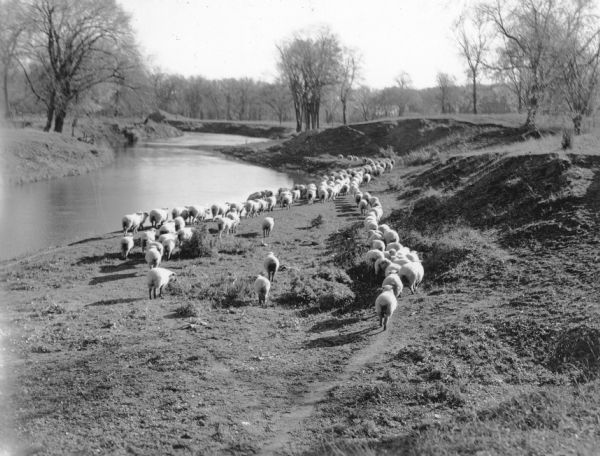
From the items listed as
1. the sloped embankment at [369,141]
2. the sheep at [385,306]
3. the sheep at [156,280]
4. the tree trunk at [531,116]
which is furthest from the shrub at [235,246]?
the sloped embankment at [369,141]

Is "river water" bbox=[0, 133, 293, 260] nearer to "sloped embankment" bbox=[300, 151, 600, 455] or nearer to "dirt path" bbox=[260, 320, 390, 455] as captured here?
"dirt path" bbox=[260, 320, 390, 455]

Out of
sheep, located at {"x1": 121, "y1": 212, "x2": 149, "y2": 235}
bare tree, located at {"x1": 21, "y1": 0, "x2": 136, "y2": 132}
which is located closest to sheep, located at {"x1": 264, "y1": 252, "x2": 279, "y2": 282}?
sheep, located at {"x1": 121, "y1": 212, "x2": 149, "y2": 235}

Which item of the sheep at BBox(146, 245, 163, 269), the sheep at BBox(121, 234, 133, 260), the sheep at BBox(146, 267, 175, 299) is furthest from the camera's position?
the sheep at BBox(121, 234, 133, 260)

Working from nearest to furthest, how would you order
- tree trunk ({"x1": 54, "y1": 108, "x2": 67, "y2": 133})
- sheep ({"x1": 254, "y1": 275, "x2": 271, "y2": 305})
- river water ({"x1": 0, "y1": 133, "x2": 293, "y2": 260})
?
sheep ({"x1": 254, "y1": 275, "x2": 271, "y2": 305}) < river water ({"x1": 0, "y1": 133, "x2": 293, "y2": 260}) < tree trunk ({"x1": 54, "y1": 108, "x2": 67, "y2": 133})

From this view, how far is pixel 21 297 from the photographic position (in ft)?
35.6

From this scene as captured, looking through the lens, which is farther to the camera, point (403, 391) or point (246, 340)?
point (246, 340)

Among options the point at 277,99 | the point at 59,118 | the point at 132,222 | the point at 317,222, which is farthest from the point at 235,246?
the point at 277,99

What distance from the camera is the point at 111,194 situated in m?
26.1

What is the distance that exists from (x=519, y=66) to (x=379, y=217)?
A: 19.1 meters

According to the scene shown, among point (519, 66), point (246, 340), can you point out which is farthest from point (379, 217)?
point (519, 66)

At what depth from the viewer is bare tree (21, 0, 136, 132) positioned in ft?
117

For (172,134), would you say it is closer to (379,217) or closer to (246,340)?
(379,217)

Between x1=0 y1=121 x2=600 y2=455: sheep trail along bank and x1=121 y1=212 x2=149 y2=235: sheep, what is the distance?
1977 mm

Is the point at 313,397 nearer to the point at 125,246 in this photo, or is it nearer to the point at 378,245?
the point at 378,245
